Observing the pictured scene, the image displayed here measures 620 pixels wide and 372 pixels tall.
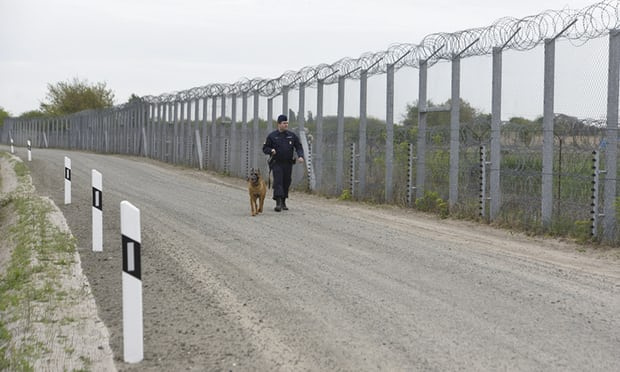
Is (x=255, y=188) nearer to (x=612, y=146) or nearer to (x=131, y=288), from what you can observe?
(x=612, y=146)

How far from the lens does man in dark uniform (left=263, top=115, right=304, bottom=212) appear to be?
15.4m

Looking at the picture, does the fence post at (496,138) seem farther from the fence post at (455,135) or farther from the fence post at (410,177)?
the fence post at (410,177)

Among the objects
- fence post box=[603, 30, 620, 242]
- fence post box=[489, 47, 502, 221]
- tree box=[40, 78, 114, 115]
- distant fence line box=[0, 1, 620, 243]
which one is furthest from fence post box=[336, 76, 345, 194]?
tree box=[40, 78, 114, 115]

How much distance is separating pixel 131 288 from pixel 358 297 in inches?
91.8

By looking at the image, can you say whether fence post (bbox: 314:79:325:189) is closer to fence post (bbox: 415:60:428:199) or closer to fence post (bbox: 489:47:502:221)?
fence post (bbox: 415:60:428:199)

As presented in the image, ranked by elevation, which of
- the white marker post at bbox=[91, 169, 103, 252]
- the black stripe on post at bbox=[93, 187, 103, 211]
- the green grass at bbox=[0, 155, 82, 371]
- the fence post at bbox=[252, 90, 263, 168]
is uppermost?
the fence post at bbox=[252, 90, 263, 168]

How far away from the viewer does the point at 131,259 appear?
5629mm

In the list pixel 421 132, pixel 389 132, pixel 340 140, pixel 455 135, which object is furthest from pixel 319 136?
pixel 455 135

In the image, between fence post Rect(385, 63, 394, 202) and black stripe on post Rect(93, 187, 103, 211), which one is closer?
black stripe on post Rect(93, 187, 103, 211)

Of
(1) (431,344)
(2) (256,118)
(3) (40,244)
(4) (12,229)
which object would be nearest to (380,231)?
(3) (40,244)

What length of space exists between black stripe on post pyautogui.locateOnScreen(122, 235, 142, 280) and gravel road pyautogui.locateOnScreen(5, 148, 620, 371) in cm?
55

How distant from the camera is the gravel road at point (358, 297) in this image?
18.2 ft

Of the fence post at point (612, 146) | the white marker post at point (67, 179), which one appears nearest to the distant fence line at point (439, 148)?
the fence post at point (612, 146)

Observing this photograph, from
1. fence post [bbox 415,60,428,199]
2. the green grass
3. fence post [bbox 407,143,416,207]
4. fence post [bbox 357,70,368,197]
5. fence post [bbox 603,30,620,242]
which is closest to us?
the green grass
